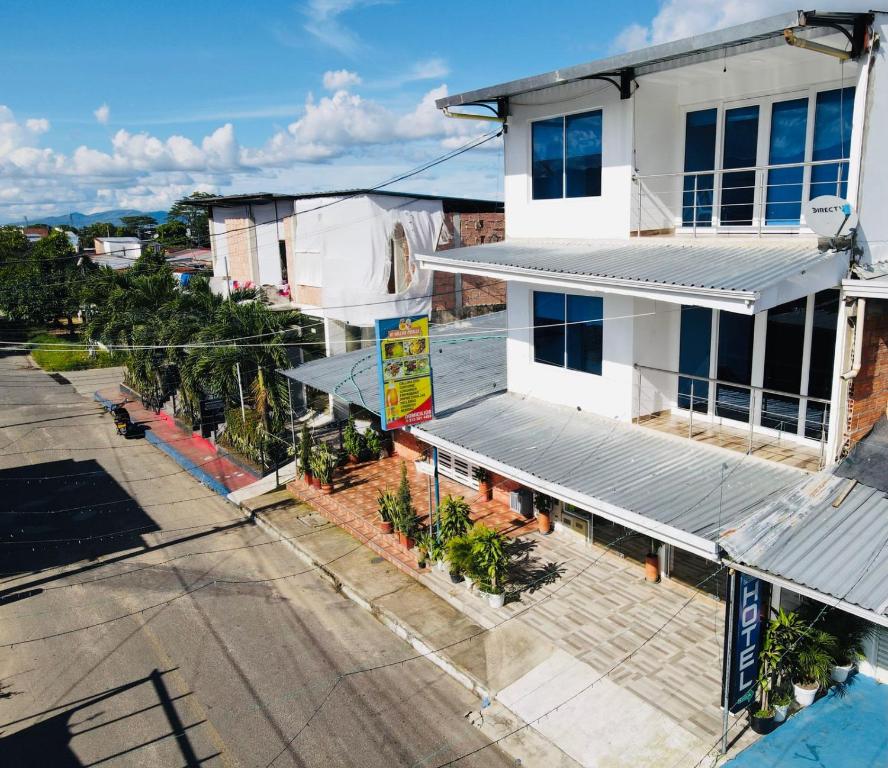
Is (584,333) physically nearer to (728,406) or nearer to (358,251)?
(728,406)

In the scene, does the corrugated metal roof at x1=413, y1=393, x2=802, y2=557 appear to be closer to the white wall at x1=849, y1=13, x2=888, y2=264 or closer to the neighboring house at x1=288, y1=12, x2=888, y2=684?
the neighboring house at x1=288, y1=12, x2=888, y2=684

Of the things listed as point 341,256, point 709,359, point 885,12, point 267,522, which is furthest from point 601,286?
point 341,256

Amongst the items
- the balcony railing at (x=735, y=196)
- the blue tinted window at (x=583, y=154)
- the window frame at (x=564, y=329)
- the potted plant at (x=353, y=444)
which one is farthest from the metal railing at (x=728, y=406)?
the potted plant at (x=353, y=444)

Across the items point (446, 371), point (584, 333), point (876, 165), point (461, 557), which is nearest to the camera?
point (876, 165)

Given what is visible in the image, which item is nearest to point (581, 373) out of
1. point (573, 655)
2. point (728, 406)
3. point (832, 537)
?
point (728, 406)

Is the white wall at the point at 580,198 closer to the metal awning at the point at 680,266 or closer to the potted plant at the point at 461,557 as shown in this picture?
the metal awning at the point at 680,266

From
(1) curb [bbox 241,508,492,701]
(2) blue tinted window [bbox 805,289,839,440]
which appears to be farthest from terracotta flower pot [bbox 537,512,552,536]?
(2) blue tinted window [bbox 805,289,839,440]
